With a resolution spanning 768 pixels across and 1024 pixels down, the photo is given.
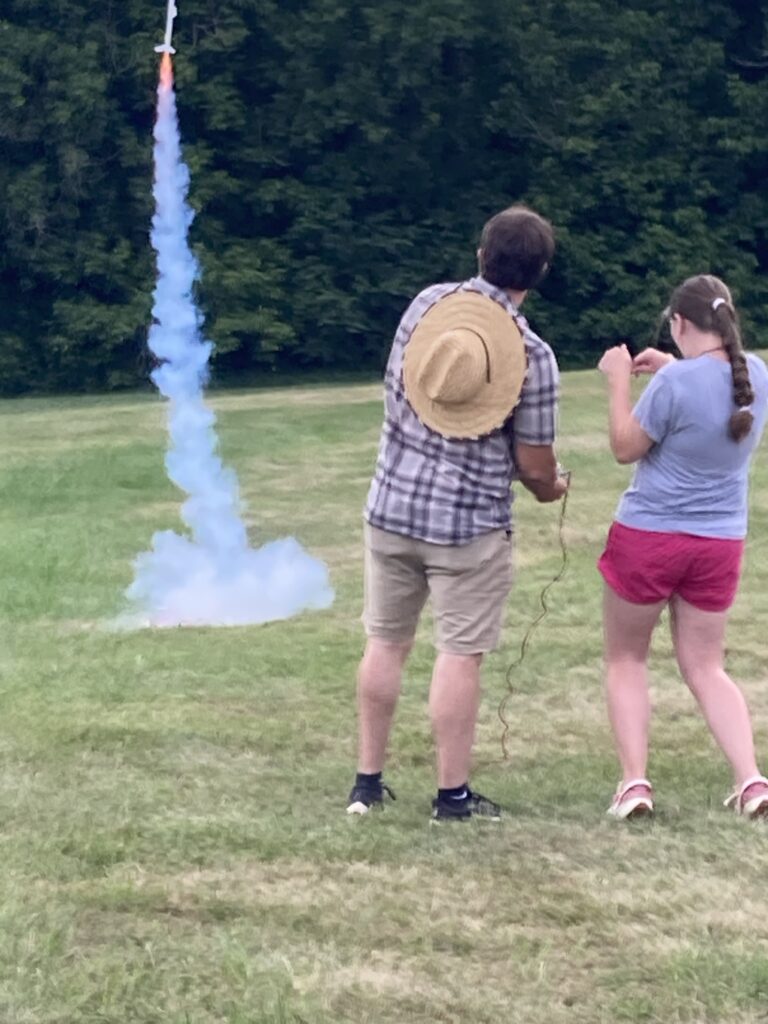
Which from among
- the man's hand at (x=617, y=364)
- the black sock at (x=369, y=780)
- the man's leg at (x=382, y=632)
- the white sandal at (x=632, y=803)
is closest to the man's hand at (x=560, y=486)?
the man's hand at (x=617, y=364)

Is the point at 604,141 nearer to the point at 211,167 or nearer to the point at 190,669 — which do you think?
the point at 211,167

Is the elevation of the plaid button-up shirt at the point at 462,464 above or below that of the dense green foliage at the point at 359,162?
above

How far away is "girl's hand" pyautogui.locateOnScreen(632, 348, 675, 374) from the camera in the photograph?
5.00 meters

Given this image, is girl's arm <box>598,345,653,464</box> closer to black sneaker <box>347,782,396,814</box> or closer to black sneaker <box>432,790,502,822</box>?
black sneaker <box>432,790,502,822</box>

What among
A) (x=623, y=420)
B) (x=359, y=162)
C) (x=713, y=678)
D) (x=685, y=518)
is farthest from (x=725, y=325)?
(x=359, y=162)

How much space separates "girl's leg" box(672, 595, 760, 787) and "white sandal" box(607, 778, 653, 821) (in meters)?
0.30

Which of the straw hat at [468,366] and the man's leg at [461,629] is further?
the man's leg at [461,629]

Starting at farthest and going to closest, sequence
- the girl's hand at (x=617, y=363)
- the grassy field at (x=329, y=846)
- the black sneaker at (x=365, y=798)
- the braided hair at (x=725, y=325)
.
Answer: the black sneaker at (x=365, y=798) < the girl's hand at (x=617, y=363) < the braided hair at (x=725, y=325) < the grassy field at (x=329, y=846)

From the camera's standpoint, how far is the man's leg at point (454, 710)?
4867mm

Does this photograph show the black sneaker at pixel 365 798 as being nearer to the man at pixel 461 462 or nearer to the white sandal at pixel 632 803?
the man at pixel 461 462

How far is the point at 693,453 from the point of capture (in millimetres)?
4871

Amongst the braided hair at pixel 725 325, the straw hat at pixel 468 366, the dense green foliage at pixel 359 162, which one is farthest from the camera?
the dense green foliage at pixel 359 162

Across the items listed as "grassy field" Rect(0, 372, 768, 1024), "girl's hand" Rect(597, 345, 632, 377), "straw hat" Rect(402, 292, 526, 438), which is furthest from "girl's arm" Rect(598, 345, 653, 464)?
"grassy field" Rect(0, 372, 768, 1024)

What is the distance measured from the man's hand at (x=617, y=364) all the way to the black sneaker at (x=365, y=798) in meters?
1.47
